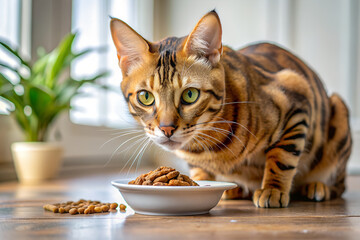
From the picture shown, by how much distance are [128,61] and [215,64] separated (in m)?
0.25

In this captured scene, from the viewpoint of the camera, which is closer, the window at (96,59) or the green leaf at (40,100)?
the green leaf at (40,100)

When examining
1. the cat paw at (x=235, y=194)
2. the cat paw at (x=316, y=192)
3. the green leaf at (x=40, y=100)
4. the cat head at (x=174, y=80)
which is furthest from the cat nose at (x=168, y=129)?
the green leaf at (x=40, y=100)

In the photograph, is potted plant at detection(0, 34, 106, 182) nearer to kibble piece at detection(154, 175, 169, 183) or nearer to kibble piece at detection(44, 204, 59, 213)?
kibble piece at detection(44, 204, 59, 213)

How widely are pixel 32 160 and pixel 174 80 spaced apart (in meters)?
1.21

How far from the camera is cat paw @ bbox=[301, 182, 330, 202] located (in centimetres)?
146

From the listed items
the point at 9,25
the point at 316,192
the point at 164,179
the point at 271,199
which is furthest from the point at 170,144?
the point at 9,25

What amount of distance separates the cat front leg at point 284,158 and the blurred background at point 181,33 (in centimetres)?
168

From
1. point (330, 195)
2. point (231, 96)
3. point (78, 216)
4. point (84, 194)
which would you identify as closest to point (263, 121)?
point (231, 96)

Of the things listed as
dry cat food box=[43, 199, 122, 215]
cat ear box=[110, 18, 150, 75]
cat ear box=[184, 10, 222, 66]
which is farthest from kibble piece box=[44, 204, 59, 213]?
cat ear box=[184, 10, 222, 66]

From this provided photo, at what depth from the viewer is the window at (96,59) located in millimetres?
3008

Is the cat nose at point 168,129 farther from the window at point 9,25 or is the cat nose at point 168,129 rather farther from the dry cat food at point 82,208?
the window at point 9,25

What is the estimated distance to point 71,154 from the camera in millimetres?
2846

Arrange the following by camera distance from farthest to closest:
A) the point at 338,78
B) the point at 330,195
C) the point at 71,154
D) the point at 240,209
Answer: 1. the point at 338,78
2. the point at 71,154
3. the point at 330,195
4. the point at 240,209

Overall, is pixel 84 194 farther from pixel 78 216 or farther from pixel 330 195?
pixel 330 195
